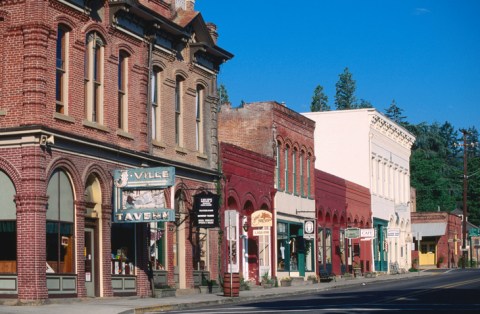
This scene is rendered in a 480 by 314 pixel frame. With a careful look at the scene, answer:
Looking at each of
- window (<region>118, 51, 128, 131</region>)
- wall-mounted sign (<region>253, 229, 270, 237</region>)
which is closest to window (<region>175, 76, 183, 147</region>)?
window (<region>118, 51, 128, 131</region>)

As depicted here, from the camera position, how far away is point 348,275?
56438 millimetres

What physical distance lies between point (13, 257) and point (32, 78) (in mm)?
4942

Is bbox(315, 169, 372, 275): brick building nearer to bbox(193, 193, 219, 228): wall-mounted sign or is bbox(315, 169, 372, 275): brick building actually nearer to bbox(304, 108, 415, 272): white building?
bbox(304, 108, 415, 272): white building

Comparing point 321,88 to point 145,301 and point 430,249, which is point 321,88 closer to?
point 430,249

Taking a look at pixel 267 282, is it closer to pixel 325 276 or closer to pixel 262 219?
pixel 262 219

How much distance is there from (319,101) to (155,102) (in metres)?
77.9

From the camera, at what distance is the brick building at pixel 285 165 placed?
4638 centimetres

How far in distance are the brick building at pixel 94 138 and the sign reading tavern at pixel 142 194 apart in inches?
5.2

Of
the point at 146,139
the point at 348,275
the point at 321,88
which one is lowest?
the point at 348,275

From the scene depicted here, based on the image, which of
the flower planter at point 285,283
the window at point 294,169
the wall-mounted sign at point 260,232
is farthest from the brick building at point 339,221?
the wall-mounted sign at point 260,232

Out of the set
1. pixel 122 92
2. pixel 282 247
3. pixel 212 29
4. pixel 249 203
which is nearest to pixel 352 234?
pixel 282 247

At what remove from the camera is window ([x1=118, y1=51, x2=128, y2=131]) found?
106ft

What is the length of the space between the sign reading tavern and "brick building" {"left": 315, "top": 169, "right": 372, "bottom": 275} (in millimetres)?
23885

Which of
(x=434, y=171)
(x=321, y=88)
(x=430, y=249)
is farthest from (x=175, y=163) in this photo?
(x=434, y=171)
